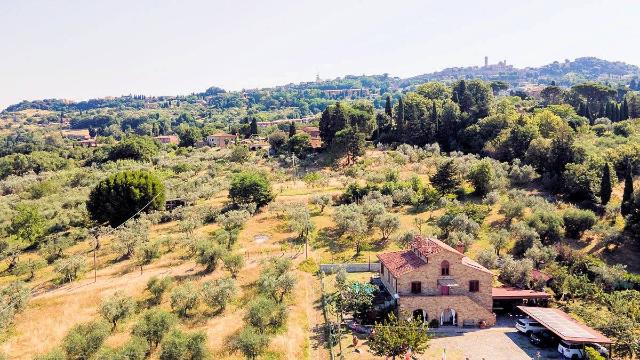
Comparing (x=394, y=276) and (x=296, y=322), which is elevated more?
(x=394, y=276)

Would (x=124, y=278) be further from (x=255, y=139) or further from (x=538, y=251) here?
(x=255, y=139)

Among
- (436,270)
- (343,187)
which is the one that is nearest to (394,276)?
(436,270)

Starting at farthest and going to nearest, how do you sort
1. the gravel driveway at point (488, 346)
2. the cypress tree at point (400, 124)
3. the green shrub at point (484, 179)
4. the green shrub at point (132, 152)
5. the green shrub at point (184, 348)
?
the green shrub at point (132, 152) < the cypress tree at point (400, 124) < the green shrub at point (484, 179) < the gravel driveway at point (488, 346) < the green shrub at point (184, 348)

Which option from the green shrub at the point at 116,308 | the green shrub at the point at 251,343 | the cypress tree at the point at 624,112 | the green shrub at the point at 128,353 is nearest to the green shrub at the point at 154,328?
the green shrub at the point at 128,353

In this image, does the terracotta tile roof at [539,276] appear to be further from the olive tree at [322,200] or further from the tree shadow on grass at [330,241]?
the olive tree at [322,200]

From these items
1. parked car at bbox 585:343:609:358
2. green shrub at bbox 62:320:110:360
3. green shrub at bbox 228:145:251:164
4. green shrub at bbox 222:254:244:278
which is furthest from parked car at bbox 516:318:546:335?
green shrub at bbox 228:145:251:164

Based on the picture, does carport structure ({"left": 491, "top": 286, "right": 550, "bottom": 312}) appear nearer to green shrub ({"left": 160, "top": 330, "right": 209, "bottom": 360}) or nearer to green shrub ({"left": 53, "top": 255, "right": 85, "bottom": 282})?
green shrub ({"left": 160, "top": 330, "right": 209, "bottom": 360})
